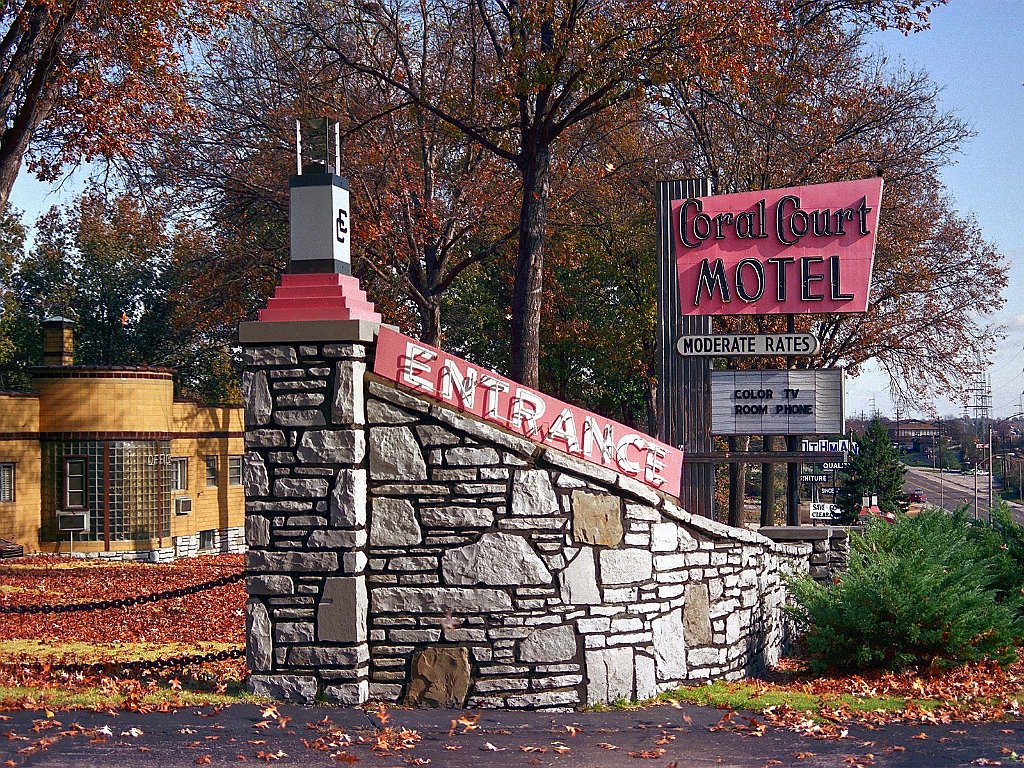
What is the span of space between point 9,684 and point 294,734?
3.17 m

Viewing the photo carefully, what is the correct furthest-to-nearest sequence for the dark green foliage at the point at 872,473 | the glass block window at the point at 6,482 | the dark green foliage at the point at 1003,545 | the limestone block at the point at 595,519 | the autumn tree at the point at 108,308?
the dark green foliage at the point at 872,473
the autumn tree at the point at 108,308
the glass block window at the point at 6,482
the dark green foliage at the point at 1003,545
the limestone block at the point at 595,519

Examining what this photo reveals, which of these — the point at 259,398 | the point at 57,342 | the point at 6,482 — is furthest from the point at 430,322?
the point at 259,398

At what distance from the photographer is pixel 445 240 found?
88.1ft

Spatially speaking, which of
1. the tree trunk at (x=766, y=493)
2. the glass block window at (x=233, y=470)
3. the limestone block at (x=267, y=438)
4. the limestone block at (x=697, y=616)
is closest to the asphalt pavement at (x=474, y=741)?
the limestone block at (x=697, y=616)

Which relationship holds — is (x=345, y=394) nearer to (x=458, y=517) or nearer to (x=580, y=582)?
(x=458, y=517)

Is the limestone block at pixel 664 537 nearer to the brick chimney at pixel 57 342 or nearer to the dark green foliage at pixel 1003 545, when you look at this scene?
the dark green foliage at pixel 1003 545

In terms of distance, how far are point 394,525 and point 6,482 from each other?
2100cm

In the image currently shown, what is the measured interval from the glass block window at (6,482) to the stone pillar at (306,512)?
20313mm

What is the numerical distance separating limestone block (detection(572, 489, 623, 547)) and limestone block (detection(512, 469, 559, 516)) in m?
0.20

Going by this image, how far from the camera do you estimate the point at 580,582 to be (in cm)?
908

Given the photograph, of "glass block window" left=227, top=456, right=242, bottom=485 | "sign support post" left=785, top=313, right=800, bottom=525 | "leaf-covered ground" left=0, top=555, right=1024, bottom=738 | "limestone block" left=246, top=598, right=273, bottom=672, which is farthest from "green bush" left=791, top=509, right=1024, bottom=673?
"glass block window" left=227, top=456, right=242, bottom=485

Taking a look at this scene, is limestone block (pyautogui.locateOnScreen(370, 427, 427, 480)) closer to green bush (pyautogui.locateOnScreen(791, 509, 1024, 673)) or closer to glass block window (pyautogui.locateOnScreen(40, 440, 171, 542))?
green bush (pyautogui.locateOnScreen(791, 509, 1024, 673))

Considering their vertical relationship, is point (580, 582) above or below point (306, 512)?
below

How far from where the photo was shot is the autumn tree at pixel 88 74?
46.7 ft
